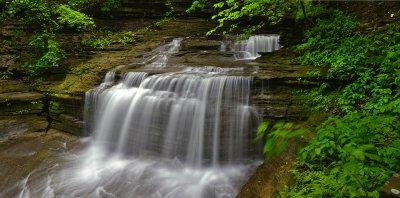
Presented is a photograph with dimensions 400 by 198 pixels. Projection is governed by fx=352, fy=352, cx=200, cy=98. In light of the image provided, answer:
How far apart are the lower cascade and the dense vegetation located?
1.02m

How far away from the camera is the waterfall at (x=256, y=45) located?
39.5 feet

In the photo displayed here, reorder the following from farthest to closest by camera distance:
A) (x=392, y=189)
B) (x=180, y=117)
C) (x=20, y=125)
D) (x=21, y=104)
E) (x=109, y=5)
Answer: (x=109, y=5) → (x=21, y=104) → (x=20, y=125) → (x=180, y=117) → (x=392, y=189)

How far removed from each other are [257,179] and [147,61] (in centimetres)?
690

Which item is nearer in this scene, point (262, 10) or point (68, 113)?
point (262, 10)

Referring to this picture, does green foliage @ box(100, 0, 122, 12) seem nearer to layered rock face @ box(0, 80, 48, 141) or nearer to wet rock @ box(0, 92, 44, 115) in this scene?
layered rock face @ box(0, 80, 48, 141)

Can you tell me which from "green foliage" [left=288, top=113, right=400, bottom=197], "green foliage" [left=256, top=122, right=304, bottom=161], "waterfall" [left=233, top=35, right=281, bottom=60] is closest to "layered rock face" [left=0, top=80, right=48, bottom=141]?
"waterfall" [left=233, top=35, right=281, bottom=60]

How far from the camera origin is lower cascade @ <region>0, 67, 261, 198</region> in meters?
7.33

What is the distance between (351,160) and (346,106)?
2.64 m

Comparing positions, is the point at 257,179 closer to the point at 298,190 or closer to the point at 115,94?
the point at 298,190

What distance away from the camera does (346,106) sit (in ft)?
21.7

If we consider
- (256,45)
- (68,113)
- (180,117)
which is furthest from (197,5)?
(180,117)

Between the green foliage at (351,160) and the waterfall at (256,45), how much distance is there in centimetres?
696

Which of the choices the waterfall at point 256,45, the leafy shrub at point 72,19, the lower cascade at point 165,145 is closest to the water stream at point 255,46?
the waterfall at point 256,45

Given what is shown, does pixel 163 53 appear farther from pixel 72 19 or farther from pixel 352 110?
pixel 352 110
